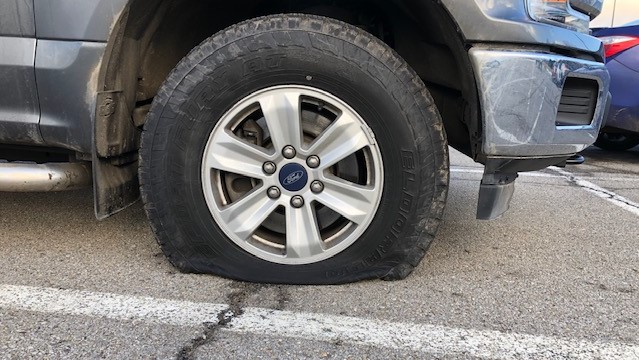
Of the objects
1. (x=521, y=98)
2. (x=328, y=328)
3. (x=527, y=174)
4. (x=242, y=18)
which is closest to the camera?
(x=328, y=328)

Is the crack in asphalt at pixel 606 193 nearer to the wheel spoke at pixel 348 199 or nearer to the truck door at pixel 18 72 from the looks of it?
the wheel spoke at pixel 348 199

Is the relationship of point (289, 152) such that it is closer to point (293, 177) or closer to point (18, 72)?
point (293, 177)

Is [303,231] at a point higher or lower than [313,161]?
lower

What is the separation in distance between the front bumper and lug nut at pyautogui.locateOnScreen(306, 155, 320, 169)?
2.08 feet

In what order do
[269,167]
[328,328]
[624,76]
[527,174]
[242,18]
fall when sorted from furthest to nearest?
1. [624,76]
2. [527,174]
3. [242,18]
4. [269,167]
5. [328,328]

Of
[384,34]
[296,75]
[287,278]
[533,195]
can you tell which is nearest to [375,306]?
[287,278]

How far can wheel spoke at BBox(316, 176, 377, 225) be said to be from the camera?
6.69 ft

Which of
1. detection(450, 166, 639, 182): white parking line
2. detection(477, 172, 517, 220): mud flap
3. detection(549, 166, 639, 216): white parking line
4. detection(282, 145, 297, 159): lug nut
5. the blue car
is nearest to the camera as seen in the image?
detection(282, 145, 297, 159): lug nut

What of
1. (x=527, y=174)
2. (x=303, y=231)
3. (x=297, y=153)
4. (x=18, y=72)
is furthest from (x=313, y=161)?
(x=527, y=174)

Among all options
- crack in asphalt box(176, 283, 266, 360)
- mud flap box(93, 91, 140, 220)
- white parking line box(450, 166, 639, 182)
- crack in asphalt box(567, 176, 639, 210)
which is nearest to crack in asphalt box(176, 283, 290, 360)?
crack in asphalt box(176, 283, 266, 360)

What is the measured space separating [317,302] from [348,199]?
16.1 inches

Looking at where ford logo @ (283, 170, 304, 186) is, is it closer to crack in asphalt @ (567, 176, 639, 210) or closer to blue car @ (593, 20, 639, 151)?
crack in asphalt @ (567, 176, 639, 210)

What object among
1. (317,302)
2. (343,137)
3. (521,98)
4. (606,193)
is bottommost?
(606,193)

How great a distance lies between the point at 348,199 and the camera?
6.73 ft
